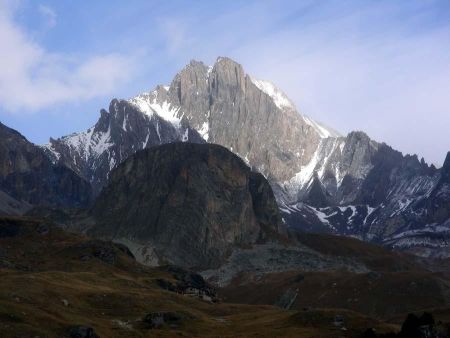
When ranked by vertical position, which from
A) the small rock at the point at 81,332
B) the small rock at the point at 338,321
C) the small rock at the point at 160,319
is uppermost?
the small rock at the point at 338,321

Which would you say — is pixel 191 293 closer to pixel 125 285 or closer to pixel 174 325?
pixel 125 285

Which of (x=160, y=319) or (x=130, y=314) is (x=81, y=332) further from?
(x=130, y=314)

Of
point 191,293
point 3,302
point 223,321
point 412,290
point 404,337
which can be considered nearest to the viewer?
point 404,337

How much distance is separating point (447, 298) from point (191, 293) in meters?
66.0

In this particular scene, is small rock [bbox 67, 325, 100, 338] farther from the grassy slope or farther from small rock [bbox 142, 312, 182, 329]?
small rock [bbox 142, 312, 182, 329]

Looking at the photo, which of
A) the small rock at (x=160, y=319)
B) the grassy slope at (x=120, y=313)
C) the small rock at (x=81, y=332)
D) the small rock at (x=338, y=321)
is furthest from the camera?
the small rock at (x=160, y=319)

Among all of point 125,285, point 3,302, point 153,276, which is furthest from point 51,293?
point 153,276

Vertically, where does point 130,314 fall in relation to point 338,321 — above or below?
below

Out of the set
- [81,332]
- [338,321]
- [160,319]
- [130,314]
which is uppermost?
[338,321]

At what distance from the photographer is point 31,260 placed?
19112 centimetres

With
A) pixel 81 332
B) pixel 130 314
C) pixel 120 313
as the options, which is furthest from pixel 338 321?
pixel 81 332

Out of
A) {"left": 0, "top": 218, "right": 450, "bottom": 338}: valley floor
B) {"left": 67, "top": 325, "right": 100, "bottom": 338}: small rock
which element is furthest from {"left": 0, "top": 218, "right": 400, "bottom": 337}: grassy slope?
{"left": 67, "top": 325, "right": 100, "bottom": 338}: small rock

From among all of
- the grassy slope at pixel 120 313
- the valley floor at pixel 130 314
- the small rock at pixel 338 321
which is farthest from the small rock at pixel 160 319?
the small rock at pixel 338 321

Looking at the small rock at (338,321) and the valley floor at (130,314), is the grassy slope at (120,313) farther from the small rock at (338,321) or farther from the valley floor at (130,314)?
the small rock at (338,321)
